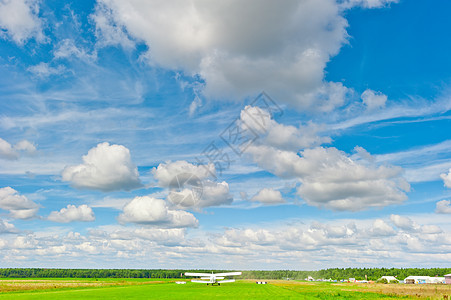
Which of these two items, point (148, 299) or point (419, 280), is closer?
point (148, 299)

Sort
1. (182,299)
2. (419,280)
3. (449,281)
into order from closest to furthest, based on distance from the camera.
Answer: (182,299) < (449,281) < (419,280)

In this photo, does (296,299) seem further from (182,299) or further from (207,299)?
(182,299)

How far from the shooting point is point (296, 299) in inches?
2189

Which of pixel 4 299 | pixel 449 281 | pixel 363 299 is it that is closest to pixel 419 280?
pixel 449 281

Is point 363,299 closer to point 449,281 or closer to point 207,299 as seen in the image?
point 207,299

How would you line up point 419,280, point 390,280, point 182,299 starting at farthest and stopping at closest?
point 390,280 < point 419,280 < point 182,299

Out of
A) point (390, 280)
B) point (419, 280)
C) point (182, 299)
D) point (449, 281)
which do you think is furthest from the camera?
point (390, 280)

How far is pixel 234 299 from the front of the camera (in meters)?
54.7

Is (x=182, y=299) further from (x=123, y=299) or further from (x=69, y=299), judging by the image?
(x=69, y=299)

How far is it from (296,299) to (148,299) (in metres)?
21.6

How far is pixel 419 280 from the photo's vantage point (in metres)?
169

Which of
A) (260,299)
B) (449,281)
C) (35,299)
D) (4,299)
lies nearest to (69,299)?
(35,299)

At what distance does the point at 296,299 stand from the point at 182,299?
54.4ft

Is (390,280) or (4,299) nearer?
(4,299)
